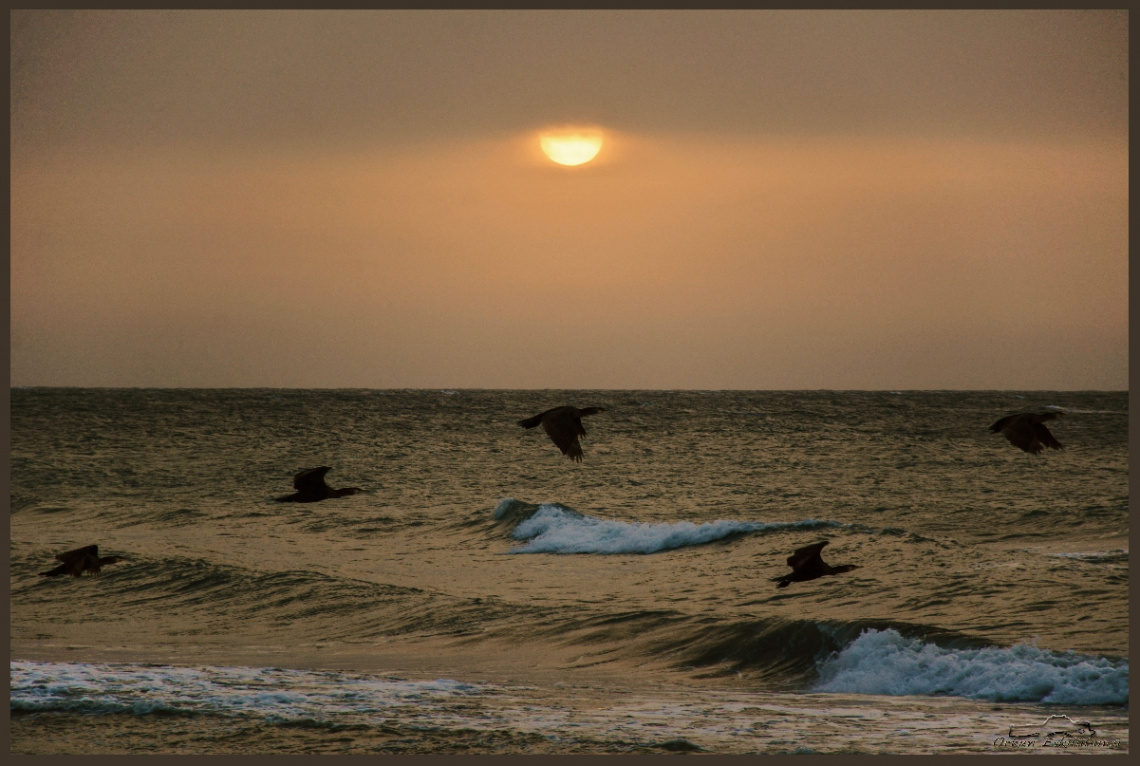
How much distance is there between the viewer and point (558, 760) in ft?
30.0

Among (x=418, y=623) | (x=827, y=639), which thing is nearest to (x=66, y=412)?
(x=418, y=623)

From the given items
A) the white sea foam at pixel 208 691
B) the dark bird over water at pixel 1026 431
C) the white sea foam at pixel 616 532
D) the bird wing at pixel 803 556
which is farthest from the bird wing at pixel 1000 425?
the white sea foam at pixel 616 532

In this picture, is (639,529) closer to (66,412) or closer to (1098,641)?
(1098,641)

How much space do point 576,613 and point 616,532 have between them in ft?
26.1

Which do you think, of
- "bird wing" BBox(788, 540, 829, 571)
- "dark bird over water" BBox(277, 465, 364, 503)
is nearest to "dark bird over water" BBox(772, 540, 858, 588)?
"bird wing" BBox(788, 540, 829, 571)

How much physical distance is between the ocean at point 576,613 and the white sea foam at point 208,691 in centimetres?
5

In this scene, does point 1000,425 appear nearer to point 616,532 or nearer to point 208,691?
point 208,691

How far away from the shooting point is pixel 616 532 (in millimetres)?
23469

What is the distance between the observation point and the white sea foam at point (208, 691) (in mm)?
10469

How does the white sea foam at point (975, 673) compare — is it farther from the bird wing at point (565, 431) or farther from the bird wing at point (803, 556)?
the bird wing at point (565, 431)

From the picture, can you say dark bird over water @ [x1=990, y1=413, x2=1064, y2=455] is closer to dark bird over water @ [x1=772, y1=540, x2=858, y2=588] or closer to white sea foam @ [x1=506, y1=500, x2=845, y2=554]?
dark bird over water @ [x1=772, y1=540, x2=858, y2=588]

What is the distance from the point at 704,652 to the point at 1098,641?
4245mm

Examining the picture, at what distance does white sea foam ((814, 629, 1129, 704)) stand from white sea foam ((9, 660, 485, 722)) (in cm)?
394

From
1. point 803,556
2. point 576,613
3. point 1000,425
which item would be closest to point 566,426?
point 803,556
